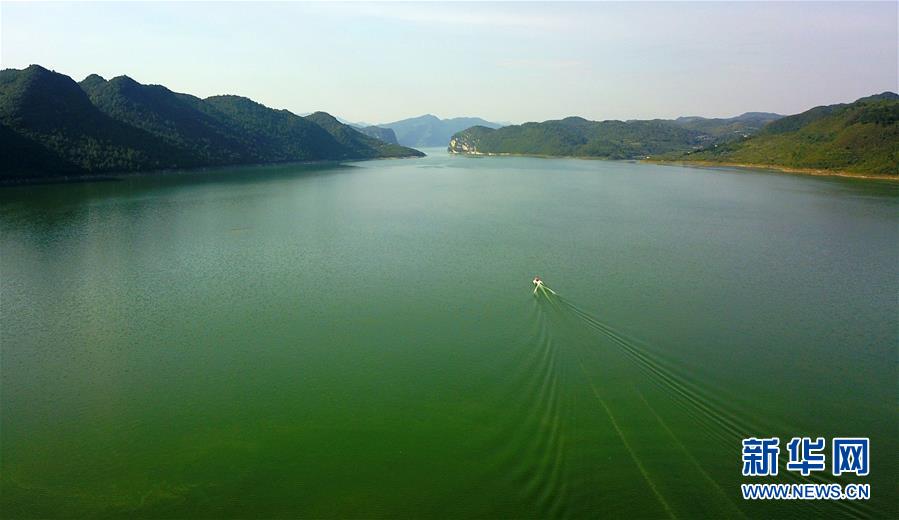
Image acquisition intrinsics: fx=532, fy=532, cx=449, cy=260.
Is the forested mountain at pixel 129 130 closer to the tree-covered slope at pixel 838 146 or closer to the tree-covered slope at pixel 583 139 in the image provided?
the tree-covered slope at pixel 583 139

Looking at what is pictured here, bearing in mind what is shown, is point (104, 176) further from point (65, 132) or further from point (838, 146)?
point (838, 146)

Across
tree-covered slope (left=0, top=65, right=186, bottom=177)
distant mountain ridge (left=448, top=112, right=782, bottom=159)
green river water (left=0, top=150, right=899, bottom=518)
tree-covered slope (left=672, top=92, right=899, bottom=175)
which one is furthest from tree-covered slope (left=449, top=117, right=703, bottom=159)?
green river water (left=0, top=150, right=899, bottom=518)

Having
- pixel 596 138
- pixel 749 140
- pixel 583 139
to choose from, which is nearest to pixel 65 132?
pixel 749 140

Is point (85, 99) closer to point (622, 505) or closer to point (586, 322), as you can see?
point (586, 322)

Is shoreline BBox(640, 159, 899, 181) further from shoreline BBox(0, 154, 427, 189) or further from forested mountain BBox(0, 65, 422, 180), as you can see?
shoreline BBox(0, 154, 427, 189)

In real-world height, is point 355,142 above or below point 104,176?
above

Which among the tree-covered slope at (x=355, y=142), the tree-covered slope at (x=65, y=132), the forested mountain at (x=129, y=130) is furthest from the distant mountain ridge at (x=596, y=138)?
the tree-covered slope at (x=65, y=132)

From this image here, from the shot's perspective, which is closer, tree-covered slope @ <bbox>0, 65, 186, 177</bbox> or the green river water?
the green river water

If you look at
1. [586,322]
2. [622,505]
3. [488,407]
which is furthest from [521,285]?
[622,505]
